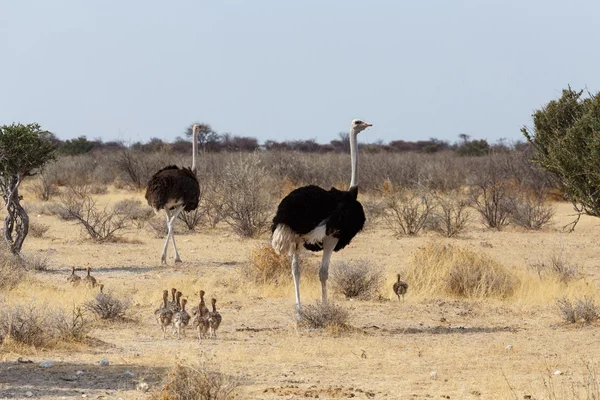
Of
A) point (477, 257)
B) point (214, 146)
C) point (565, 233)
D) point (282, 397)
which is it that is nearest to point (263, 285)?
point (477, 257)

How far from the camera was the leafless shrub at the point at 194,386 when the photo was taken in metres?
7.17

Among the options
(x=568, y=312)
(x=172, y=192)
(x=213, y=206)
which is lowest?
(x=568, y=312)

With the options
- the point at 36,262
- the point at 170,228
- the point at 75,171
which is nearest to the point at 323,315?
the point at 36,262

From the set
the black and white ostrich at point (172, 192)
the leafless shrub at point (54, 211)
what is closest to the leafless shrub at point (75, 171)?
the leafless shrub at point (54, 211)

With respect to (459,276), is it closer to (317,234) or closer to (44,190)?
(317,234)

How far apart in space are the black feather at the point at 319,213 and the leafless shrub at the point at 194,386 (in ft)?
15.2

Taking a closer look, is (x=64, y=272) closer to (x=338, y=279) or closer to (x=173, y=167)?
(x=173, y=167)

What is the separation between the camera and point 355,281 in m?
14.3

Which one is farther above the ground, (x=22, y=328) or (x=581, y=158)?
(x=581, y=158)

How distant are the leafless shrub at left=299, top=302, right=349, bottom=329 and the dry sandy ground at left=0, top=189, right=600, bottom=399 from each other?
160mm

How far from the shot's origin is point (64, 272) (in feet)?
56.5

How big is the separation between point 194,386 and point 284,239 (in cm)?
491

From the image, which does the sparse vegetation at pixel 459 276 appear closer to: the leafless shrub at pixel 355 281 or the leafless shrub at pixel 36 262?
the leafless shrub at pixel 355 281

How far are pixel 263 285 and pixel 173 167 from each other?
505 centimetres
